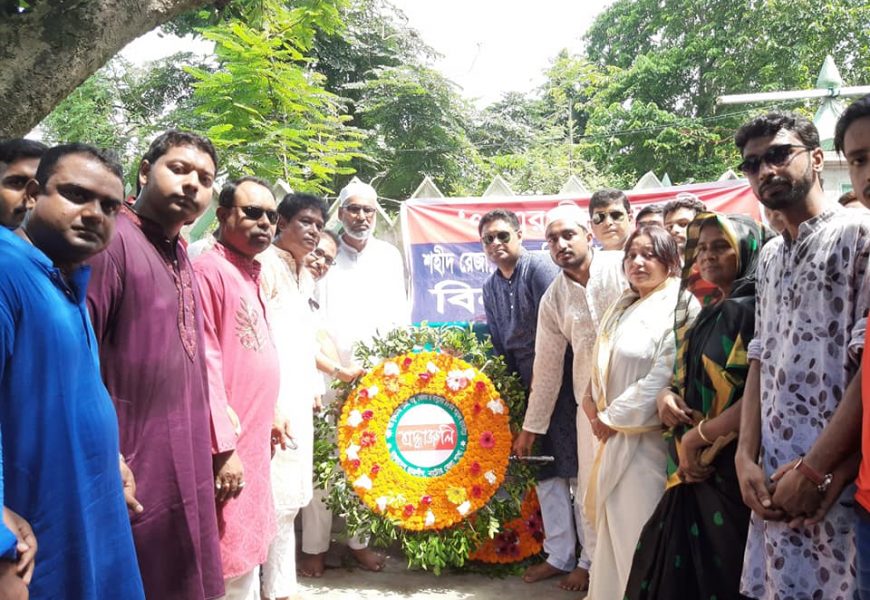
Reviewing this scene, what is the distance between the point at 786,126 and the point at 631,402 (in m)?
1.19

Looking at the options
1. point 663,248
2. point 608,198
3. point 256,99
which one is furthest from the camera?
point 256,99

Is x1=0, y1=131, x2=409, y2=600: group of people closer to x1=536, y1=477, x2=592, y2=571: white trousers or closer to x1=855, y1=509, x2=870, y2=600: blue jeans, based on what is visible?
x1=536, y1=477, x2=592, y2=571: white trousers

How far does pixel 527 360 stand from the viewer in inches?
162

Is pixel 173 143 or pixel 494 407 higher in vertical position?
pixel 173 143

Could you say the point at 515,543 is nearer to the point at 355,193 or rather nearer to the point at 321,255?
the point at 321,255

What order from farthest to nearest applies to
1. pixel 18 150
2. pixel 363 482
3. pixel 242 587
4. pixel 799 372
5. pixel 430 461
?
pixel 430 461 < pixel 363 482 < pixel 242 587 < pixel 18 150 < pixel 799 372

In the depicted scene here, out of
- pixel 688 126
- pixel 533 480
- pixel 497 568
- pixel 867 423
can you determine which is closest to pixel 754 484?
pixel 867 423

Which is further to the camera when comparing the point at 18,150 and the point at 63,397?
the point at 18,150

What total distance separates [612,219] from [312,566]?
9.05 feet

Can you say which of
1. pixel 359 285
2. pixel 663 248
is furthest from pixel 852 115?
pixel 359 285


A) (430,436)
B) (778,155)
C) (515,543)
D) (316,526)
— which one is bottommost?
(515,543)

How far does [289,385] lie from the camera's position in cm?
333

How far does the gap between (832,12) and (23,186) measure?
22.8 m

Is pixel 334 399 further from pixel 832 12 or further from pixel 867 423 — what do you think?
pixel 832 12
